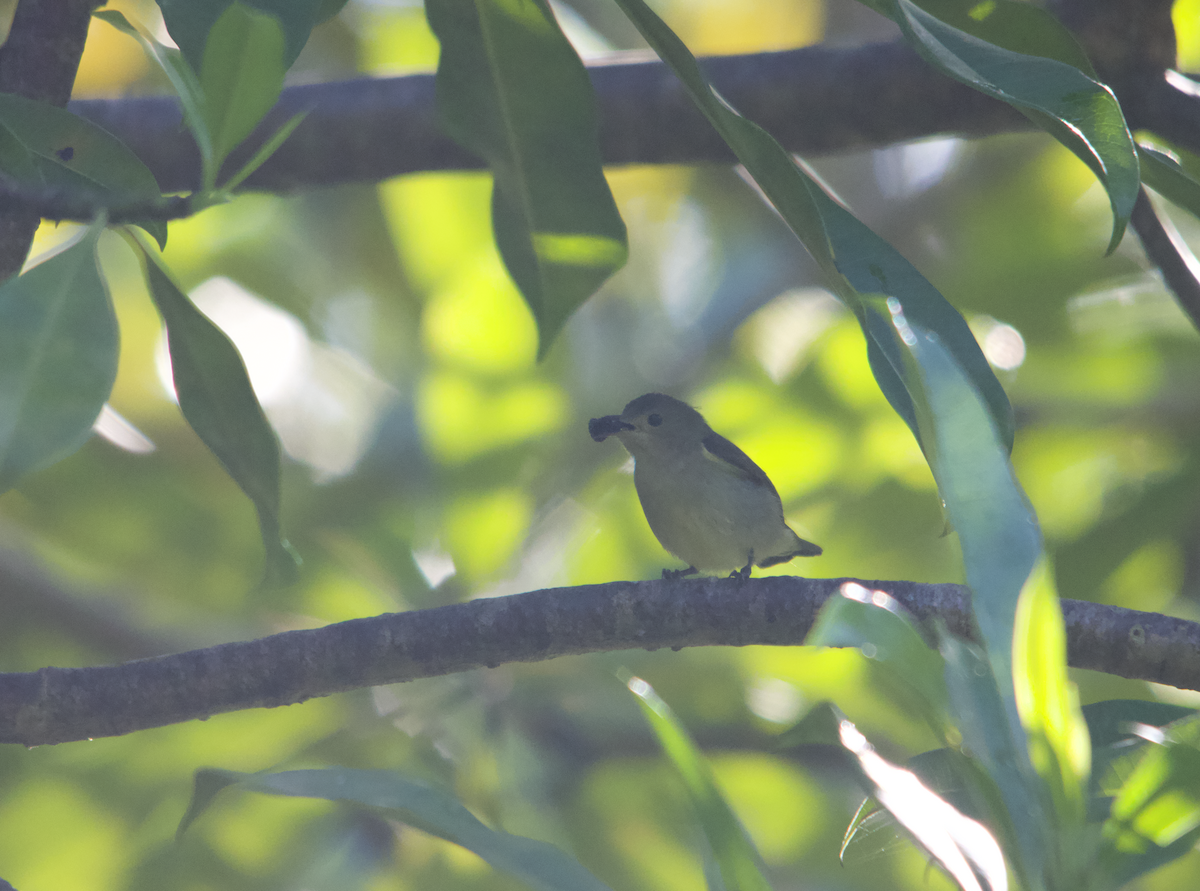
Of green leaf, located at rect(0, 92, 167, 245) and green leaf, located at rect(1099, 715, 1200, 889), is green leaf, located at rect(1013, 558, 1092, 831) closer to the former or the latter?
green leaf, located at rect(1099, 715, 1200, 889)

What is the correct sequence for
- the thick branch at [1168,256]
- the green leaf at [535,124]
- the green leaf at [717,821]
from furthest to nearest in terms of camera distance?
the thick branch at [1168,256] → the green leaf at [535,124] → the green leaf at [717,821]

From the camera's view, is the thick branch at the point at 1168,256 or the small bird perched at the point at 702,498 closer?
the thick branch at the point at 1168,256

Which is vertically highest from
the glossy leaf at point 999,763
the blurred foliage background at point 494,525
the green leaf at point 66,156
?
the green leaf at point 66,156

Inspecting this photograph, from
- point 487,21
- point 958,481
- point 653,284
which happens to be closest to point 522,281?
point 487,21

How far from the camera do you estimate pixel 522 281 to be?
153 centimetres

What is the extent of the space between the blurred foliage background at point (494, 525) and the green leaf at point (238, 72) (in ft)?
5.89

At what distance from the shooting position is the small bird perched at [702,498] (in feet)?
7.69

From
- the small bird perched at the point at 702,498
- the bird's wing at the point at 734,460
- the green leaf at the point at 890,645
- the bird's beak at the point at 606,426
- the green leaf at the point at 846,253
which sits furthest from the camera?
the bird's beak at the point at 606,426

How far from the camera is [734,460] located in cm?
248

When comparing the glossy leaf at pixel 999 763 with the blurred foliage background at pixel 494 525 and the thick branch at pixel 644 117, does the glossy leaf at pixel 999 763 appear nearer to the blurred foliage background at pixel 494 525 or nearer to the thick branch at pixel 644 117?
the thick branch at pixel 644 117

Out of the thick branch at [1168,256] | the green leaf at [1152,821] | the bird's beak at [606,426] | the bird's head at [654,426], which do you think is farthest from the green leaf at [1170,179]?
the bird's beak at [606,426]

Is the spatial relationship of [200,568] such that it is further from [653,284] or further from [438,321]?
[653,284]

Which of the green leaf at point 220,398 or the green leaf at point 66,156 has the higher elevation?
the green leaf at point 66,156

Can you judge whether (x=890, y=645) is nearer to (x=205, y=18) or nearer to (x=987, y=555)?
(x=987, y=555)
